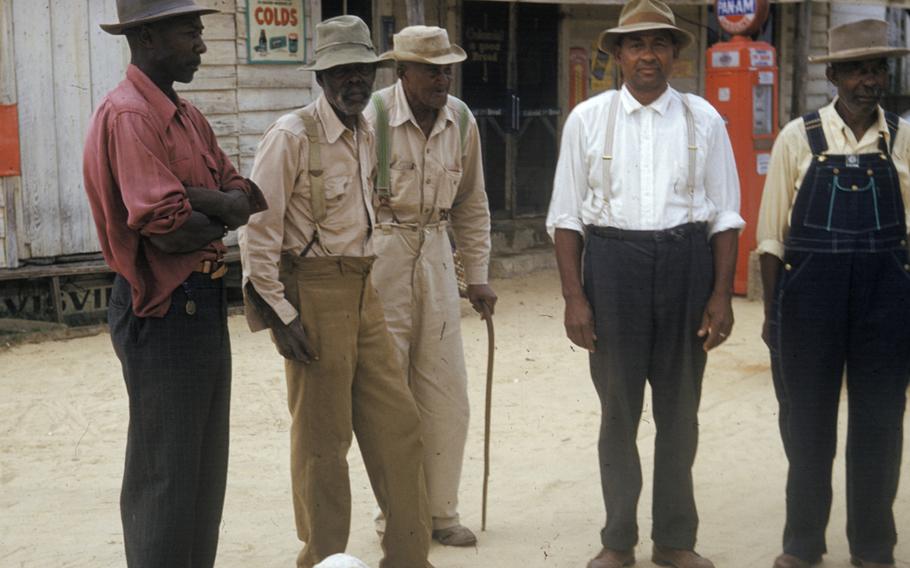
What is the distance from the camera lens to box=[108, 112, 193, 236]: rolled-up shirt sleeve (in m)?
3.49

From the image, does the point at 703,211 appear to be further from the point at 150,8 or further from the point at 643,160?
the point at 150,8

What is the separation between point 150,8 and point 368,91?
0.97 m

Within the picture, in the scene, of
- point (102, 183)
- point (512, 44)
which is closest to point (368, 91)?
point (102, 183)

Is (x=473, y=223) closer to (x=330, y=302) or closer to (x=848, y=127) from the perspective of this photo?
(x=330, y=302)

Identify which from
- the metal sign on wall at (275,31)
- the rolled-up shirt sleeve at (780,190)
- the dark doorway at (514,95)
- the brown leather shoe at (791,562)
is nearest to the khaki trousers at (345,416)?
the brown leather shoe at (791,562)

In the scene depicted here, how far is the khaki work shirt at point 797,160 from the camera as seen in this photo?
456 cm

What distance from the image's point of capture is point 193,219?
3.61 metres

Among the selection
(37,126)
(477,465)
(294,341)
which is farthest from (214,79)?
(294,341)

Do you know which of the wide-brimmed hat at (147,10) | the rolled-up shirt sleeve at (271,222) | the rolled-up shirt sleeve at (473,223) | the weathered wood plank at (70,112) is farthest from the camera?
the weathered wood plank at (70,112)

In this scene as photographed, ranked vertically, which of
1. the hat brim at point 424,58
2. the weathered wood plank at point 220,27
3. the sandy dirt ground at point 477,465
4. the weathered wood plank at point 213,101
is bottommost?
the sandy dirt ground at point 477,465

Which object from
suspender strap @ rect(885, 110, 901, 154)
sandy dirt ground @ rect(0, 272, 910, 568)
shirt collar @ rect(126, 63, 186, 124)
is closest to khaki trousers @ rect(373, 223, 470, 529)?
sandy dirt ground @ rect(0, 272, 910, 568)

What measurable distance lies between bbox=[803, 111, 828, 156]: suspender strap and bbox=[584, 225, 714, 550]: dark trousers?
512 millimetres

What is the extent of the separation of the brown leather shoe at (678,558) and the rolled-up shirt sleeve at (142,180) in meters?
2.30

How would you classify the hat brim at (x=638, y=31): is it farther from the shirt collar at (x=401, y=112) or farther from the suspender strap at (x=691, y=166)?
the shirt collar at (x=401, y=112)
